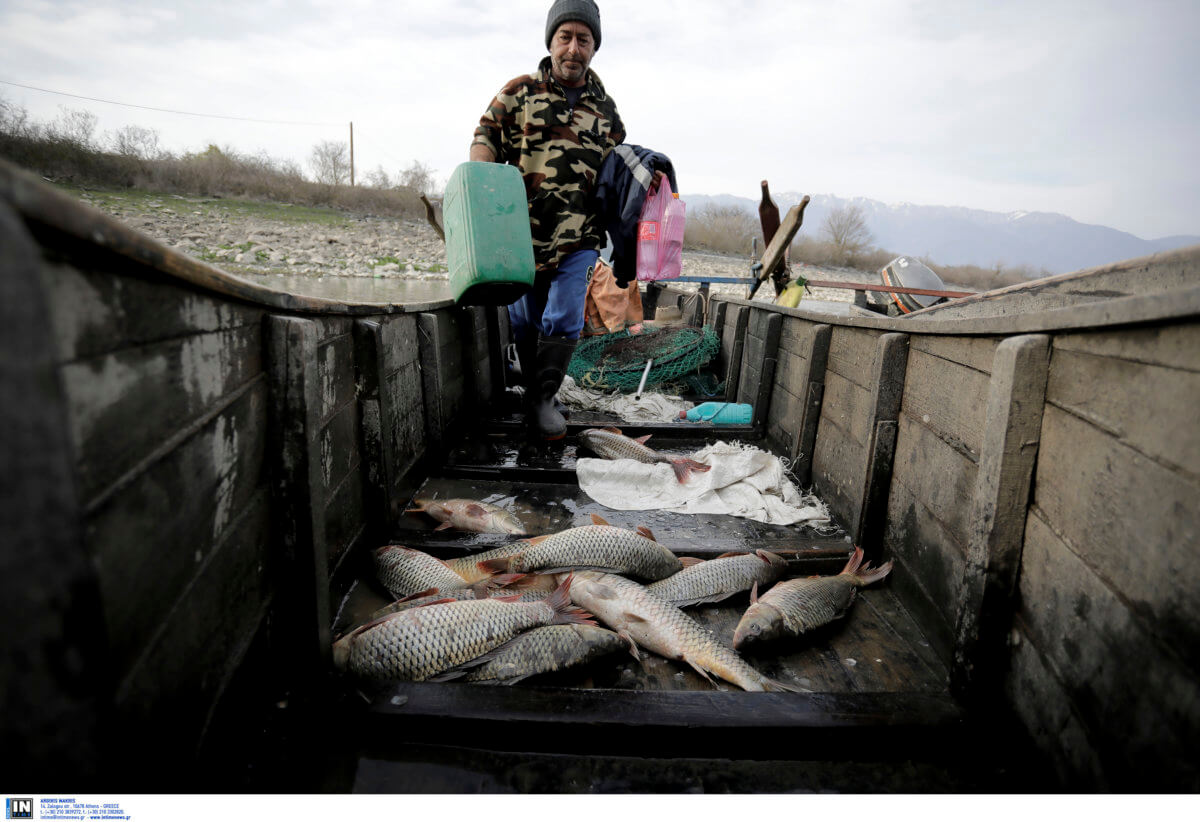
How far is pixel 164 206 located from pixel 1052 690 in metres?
30.8

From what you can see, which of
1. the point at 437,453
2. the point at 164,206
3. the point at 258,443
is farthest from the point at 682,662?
the point at 164,206

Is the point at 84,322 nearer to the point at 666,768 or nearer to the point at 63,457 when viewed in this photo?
the point at 63,457

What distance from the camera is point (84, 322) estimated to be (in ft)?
3.22

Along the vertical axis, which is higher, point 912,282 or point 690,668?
point 912,282

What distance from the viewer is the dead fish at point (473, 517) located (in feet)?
10.5

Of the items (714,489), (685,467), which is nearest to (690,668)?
(714,489)

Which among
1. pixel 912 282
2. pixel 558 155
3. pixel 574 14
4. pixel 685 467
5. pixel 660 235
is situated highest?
pixel 574 14

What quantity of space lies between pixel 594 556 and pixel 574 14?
3.72 metres

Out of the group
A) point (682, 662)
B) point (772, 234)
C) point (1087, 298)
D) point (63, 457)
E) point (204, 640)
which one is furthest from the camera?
point (772, 234)

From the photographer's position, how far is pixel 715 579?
8.91 ft

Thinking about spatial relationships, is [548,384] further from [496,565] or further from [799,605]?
[799,605]

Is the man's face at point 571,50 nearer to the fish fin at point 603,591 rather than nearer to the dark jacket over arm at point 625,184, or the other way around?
the dark jacket over arm at point 625,184

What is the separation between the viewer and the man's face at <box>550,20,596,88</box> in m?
4.17

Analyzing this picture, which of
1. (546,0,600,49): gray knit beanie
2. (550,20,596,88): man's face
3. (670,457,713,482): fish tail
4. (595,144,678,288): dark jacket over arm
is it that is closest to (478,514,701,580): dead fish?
(670,457,713,482): fish tail
